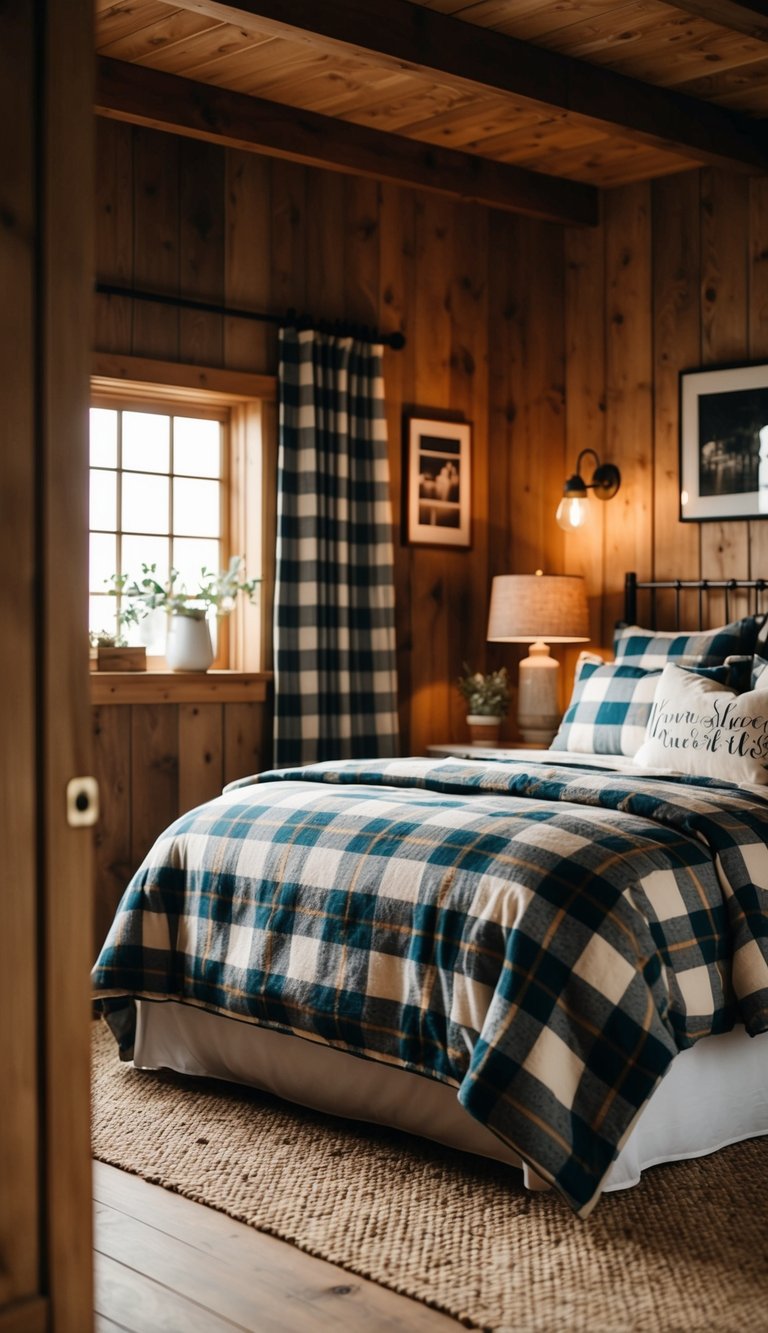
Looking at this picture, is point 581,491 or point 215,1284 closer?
point 215,1284

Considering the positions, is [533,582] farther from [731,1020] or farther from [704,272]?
[731,1020]

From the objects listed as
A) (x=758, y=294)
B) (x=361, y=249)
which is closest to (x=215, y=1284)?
(x=361, y=249)

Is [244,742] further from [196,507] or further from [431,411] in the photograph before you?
[431,411]

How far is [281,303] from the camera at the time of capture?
5.00 meters

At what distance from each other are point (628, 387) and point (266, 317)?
149cm

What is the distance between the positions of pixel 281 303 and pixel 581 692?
66.2 inches

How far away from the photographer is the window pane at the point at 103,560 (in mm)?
4684

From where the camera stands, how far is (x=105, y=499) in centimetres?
472

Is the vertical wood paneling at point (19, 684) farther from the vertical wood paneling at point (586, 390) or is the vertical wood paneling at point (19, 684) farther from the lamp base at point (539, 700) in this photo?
the vertical wood paneling at point (586, 390)

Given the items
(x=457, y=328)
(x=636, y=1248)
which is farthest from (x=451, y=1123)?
(x=457, y=328)

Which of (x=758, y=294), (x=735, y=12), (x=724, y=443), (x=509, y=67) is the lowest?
(x=724, y=443)

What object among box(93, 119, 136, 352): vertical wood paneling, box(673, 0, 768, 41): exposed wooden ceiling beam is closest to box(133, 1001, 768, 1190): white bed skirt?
box(93, 119, 136, 352): vertical wood paneling

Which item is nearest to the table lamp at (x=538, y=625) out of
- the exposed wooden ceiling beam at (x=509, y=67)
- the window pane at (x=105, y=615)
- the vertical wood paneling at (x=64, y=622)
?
the window pane at (x=105, y=615)

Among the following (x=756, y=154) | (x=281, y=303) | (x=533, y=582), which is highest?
(x=756, y=154)
